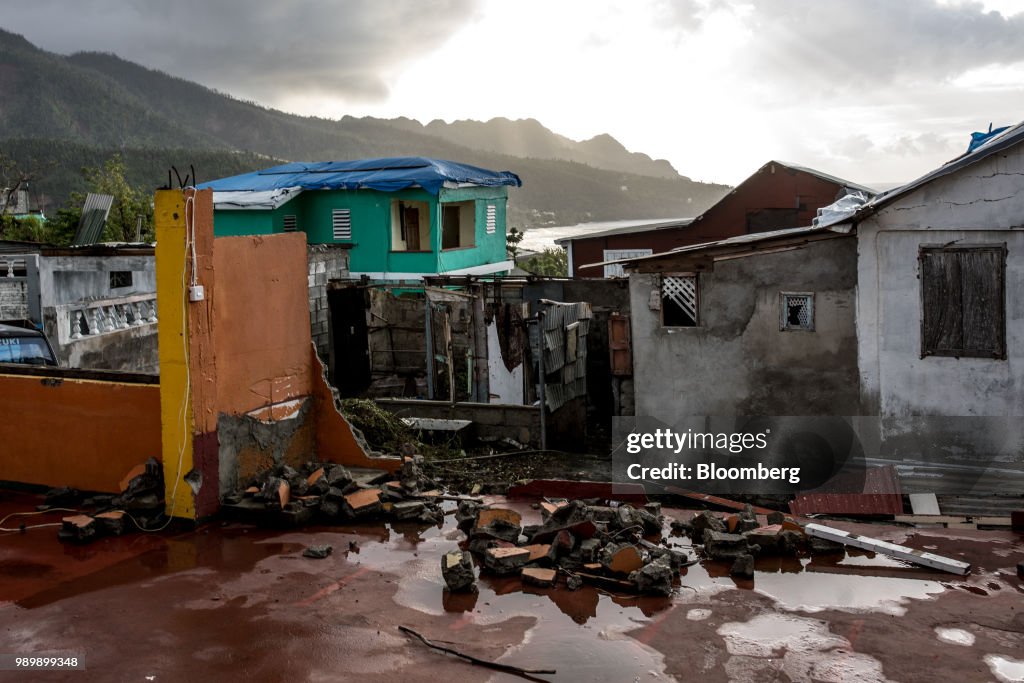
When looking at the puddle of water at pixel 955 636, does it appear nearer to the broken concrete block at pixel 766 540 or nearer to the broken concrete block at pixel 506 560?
the broken concrete block at pixel 766 540

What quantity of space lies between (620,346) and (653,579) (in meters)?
8.31

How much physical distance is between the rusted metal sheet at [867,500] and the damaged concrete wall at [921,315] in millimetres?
519

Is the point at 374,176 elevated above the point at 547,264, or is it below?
above

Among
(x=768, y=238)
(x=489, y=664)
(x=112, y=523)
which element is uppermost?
(x=768, y=238)

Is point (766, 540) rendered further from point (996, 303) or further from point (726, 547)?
point (996, 303)

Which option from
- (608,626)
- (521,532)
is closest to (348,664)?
(608,626)

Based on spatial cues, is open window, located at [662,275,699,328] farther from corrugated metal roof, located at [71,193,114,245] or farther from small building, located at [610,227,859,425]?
corrugated metal roof, located at [71,193,114,245]

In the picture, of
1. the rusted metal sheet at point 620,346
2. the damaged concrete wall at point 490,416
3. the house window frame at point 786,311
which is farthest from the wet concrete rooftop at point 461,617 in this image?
the rusted metal sheet at point 620,346

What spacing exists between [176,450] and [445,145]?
64659 millimetres

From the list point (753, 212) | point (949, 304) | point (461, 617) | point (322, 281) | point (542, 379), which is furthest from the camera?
point (753, 212)

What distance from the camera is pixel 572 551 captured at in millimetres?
6750

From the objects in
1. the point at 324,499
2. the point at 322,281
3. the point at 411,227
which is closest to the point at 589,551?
the point at 324,499

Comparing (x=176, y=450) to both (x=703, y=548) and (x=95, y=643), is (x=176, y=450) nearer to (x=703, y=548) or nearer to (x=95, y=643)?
(x=95, y=643)

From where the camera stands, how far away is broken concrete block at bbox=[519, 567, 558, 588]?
21.0 ft
